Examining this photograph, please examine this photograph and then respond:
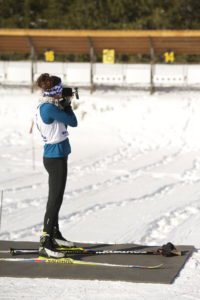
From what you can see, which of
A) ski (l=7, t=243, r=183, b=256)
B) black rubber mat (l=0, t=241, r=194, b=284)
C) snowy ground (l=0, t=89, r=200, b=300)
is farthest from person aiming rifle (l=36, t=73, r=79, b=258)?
snowy ground (l=0, t=89, r=200, b=300)

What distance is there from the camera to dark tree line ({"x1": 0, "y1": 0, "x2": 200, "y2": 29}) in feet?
123

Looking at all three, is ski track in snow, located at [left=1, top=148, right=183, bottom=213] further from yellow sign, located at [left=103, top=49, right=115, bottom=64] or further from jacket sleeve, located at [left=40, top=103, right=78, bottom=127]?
yellow sign, located at [left=103, top=49, right=115, bottom=64]

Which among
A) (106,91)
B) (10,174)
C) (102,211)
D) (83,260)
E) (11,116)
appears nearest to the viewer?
(83,260)

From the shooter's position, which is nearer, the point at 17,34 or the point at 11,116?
the point at 11,116

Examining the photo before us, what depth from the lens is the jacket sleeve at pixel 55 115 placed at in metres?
6.78

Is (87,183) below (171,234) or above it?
below

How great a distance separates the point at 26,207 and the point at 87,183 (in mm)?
2838

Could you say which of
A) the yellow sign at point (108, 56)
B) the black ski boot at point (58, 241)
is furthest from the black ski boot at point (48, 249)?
the yellow sign at point (108, 56)

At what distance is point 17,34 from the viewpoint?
25.3m

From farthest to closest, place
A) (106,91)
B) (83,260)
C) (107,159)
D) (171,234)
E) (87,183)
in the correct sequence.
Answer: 1. (106,91)
2. (107,159)
3. (87,183)
4. (171,234)
5. (83,260)

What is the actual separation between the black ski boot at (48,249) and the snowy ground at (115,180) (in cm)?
73

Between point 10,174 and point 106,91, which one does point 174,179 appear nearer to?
point 10,174

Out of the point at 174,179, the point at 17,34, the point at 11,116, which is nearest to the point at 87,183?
the point at 174,179

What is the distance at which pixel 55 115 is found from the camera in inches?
268
